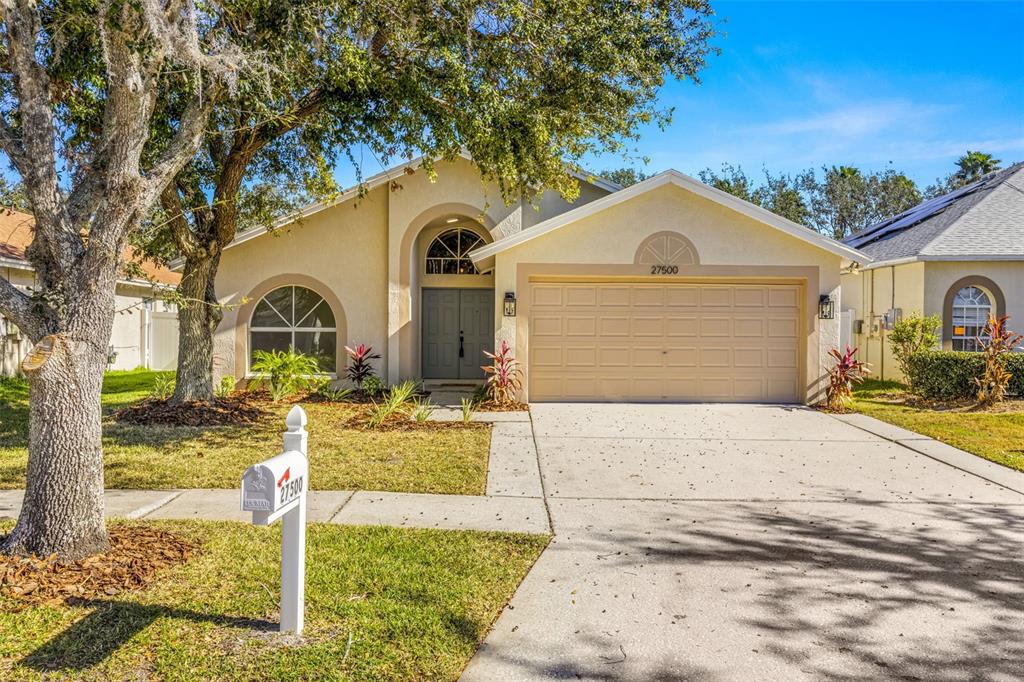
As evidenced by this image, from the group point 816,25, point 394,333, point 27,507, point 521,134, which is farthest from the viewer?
point 394,333

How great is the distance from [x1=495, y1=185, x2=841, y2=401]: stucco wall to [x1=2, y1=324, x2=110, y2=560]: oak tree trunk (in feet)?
29.1

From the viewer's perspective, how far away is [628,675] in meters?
3.39

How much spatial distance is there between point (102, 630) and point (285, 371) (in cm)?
1052

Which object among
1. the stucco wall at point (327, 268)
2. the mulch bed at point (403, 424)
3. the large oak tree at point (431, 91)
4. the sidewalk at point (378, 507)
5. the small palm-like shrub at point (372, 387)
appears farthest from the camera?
the stucco wall at point (327, 268)

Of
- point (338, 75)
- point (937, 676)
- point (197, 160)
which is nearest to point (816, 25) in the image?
point (338, 75)

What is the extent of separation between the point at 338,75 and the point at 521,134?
267 cm

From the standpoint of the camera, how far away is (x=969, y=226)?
16.1 metres

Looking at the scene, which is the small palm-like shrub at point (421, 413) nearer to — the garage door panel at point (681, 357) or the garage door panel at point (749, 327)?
the garage door panel at point (681, 357)

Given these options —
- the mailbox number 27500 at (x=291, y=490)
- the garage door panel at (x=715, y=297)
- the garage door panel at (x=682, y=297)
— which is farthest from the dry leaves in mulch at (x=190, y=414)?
the garage door panel at (x=715, y=297)

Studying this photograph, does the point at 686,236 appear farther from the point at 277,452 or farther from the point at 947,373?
the point at 277,452

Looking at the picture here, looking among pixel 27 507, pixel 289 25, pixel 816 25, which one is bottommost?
pixel 27 507

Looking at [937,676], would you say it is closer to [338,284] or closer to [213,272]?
[213,272]

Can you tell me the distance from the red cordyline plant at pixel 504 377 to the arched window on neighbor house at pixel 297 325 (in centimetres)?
428

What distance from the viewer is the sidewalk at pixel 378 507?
18.7 ft
